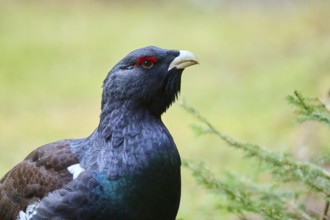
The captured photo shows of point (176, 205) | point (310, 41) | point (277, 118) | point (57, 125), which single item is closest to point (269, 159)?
point (176, 205)

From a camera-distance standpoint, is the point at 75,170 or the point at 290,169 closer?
the point at 75,170

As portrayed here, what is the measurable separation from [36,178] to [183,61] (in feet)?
3.20

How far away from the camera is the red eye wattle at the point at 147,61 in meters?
3.72

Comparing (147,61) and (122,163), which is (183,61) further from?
(122,163)

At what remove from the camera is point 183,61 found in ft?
12.1

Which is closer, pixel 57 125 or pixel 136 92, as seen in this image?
pixel 136 92

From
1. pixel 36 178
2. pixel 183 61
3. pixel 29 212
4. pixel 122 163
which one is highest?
pixel 183 61

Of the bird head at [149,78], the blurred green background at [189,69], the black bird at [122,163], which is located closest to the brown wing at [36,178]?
the black bird at [122,163]

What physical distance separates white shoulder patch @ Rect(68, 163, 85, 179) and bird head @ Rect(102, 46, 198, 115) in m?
0.37

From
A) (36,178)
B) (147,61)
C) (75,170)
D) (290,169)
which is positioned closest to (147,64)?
(147,61)

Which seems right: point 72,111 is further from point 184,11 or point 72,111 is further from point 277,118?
point 184,11

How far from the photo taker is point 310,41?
49.9ft

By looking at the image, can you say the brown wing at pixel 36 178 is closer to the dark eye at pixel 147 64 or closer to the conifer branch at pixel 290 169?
the dark eye at pixel 147 64

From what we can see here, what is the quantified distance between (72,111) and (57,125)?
2.39 feet
